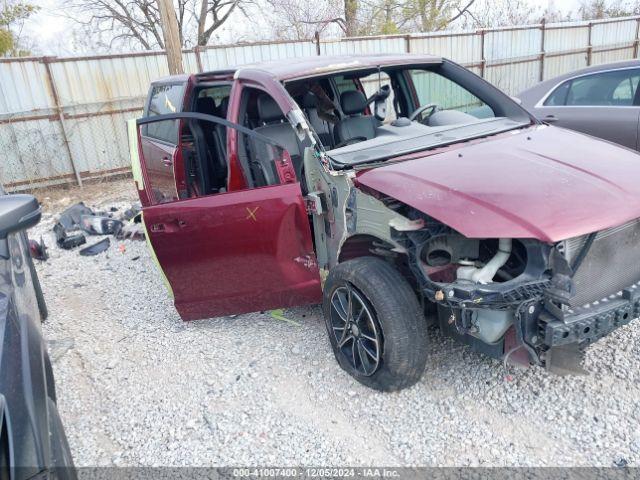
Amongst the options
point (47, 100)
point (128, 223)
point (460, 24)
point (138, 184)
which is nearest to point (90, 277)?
point (128, 223)

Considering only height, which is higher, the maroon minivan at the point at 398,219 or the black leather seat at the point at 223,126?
the black leather seat at the point at 223,126

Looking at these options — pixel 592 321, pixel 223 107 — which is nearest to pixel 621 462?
pixel 592 321

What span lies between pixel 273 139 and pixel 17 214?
6.92 ft

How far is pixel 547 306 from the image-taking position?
227 cm

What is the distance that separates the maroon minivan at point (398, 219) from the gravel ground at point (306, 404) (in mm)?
267

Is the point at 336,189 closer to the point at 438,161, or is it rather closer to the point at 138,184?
the point at 438,161

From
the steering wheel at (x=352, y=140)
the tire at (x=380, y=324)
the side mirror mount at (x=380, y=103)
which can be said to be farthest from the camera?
the side mirror mount at (x=380, y=103)

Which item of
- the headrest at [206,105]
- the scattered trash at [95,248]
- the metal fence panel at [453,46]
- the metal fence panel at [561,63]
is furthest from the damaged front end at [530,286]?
the metal fence panel at [561,63]

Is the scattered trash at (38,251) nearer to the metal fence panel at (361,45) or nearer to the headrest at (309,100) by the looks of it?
the headrest at (309,100)

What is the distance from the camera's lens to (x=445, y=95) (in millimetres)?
4621

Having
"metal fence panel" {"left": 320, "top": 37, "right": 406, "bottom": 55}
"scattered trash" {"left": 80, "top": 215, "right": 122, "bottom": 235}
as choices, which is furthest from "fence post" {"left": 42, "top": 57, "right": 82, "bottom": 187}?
"metal fence panel" {"left": 320, "top": 37, "right": 406, "bottom": 55}

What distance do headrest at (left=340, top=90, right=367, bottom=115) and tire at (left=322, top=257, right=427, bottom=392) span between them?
164 cm

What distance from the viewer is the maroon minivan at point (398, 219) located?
90.8 inches

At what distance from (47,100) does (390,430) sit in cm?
888
